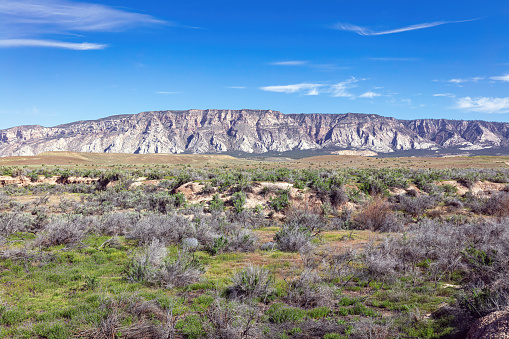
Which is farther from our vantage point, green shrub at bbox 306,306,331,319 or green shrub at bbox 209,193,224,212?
green shrub at bbox 209,193,224,212

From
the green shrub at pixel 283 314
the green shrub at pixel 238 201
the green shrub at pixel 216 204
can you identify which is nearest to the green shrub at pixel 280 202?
the green shrub at pixel 238 201

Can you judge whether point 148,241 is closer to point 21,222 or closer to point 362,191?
point 21,222

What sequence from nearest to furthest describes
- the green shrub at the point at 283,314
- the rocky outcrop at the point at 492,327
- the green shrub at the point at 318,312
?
the rocky outcrop at the point at 492,327 → the green shrub at the point at 283,314 → the green shrub at the point at 318,312

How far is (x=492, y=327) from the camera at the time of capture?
3.46 meters

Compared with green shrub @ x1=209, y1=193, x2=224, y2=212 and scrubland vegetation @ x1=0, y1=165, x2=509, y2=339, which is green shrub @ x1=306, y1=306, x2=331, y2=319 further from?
green shrub @ x1=209, y1=193, x2=224, y2=212

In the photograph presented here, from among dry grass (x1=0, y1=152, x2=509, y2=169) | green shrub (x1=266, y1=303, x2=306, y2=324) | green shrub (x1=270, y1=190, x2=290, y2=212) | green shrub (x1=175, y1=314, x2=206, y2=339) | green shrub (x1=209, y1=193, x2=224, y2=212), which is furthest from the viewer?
dry grass (x1=0, y1=152, x2=509, y2=169)

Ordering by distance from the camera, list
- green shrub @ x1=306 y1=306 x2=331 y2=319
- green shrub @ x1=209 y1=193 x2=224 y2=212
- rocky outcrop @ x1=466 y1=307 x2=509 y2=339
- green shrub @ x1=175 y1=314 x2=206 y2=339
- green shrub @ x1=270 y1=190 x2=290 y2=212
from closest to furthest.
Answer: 1. rocky outcrop @ x1=466 y1=307 x2=509 y2=339
2. green shrub @ x1=175 y1=314 x2=206 y2=339
3. green shrub @ x1=306 y1=306 x2=331 y2=319
4. green shrub @ x1=209 y1=193 x2=224 y2=212
5. green shrub @ x1=270 y1=190 x2=290 y2=212

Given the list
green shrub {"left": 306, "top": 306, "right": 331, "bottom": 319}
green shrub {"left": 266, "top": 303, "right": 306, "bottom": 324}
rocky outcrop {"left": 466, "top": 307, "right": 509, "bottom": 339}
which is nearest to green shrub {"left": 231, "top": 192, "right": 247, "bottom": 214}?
green shrub {"left": 266, "top": 303, "right": 306, "bottom": 324}

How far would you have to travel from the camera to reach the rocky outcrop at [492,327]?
128 inches

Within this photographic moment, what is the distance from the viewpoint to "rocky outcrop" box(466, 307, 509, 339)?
10.7 ft

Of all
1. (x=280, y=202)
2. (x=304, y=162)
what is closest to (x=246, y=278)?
(x=280, y=202)

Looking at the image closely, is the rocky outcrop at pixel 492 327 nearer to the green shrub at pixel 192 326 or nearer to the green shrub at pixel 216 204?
the green shrub at pixel 192 326

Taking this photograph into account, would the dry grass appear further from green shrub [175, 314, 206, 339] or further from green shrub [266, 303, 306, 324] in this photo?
green shrub [175, 314, 206, 339]

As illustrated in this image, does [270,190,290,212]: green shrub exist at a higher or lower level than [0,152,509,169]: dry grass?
lower
